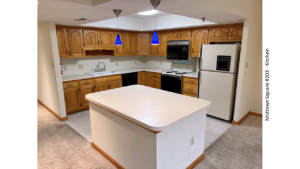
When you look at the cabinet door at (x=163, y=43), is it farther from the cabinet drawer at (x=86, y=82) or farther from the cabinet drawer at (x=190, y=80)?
the cabinet drawer at (x=86, y=82)

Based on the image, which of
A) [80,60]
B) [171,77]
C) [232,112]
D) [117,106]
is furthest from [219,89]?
[80,60]

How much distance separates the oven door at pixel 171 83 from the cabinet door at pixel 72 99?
2.15 m

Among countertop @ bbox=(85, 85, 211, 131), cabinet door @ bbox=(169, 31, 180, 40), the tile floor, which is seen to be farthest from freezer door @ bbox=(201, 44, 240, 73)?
countertop @ bbox=(85, 85, 211, 131)

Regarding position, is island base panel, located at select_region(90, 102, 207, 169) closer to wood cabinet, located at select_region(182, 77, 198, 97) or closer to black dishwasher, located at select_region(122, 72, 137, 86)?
wood cabinet, located at select_region(182, 77, 198, 97)

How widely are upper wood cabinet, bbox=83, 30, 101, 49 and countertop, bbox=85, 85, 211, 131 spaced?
2112 millimetres

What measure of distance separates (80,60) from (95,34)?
788 millimetres

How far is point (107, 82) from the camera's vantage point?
166 inches

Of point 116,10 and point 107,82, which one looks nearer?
point 116,10

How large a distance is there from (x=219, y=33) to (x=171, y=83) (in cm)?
160

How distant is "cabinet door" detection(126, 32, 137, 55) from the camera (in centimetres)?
488

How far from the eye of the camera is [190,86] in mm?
3949

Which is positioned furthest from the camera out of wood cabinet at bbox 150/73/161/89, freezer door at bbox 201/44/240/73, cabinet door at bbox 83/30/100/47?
wood cabinet at bbox 150/73/161/89

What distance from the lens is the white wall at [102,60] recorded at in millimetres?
4157

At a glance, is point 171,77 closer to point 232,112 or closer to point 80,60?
point 232,112
